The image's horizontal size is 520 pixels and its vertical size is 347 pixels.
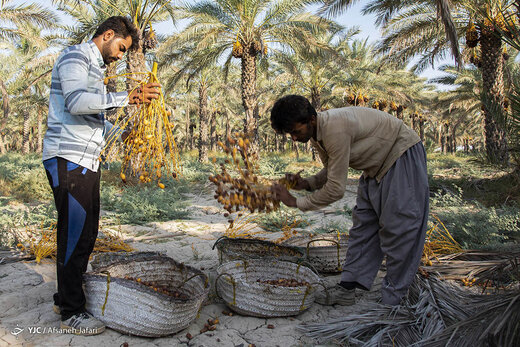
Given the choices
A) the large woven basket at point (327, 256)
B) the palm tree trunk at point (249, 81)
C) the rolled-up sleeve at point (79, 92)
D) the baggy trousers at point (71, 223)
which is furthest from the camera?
the palm tree trunk at point (249, 81)

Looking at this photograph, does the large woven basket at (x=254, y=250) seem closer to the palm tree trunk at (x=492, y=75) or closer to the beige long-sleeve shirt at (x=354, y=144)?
the beige long-sleeve shirt at (x=354, y=144)

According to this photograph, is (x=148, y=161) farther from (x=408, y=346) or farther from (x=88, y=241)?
(x=408, y=346)

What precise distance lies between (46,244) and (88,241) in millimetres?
1778

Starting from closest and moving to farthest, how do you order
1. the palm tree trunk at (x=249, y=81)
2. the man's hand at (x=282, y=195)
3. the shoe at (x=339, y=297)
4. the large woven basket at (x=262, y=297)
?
the man's hand at (x=282, y=195), the large woven basket at (x=262, y=297), the shoe at (x=339, y=297), the palm tree trunk at (x=249, y=81)

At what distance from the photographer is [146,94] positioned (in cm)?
212

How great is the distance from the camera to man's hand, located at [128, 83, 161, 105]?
2119mm

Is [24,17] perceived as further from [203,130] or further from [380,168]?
[380,168]

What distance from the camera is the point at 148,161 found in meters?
2.29

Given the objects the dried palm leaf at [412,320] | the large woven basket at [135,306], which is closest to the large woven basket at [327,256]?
the dried palm leaf at [412,320]

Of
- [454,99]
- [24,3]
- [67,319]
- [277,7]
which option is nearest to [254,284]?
[67,319]

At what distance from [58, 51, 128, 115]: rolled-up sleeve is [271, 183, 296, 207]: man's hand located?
3.51 feet

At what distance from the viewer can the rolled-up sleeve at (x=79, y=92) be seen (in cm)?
202

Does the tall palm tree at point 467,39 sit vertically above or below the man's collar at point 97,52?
above

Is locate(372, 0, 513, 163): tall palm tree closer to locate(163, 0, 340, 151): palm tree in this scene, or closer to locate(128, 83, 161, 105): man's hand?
locate(163, 0, 340, 151): palm tree
